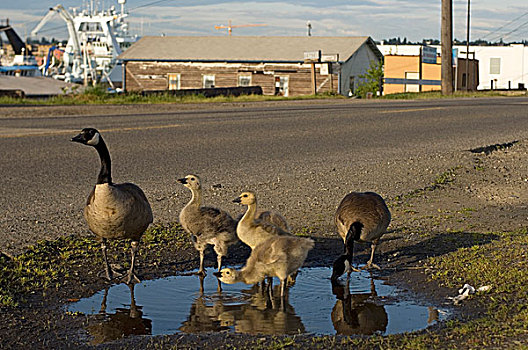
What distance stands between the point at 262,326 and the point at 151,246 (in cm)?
239

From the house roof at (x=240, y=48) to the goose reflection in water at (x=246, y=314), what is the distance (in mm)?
50183

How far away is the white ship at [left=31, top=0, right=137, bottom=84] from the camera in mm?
88938

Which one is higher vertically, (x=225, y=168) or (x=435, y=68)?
(x=435, y=68)

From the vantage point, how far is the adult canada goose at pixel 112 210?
19.4 ft

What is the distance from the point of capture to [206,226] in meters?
6.53

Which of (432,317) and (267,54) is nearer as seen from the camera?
(432,317)

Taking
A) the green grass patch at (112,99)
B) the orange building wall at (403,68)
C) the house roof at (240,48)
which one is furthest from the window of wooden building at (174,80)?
the green grass patch at (112,99)

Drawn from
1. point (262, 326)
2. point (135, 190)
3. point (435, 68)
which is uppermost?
point (435, 68)

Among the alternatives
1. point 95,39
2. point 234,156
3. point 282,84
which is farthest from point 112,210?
point 95,39

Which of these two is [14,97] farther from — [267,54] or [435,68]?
[435,68]

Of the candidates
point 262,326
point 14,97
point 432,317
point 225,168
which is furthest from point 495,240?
point 14,97

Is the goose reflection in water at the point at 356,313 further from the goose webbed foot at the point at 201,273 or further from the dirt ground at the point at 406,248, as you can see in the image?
the goose webbed foot at the point at 201,273

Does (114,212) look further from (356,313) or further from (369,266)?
(369,266)

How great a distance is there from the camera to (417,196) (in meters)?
9.80
